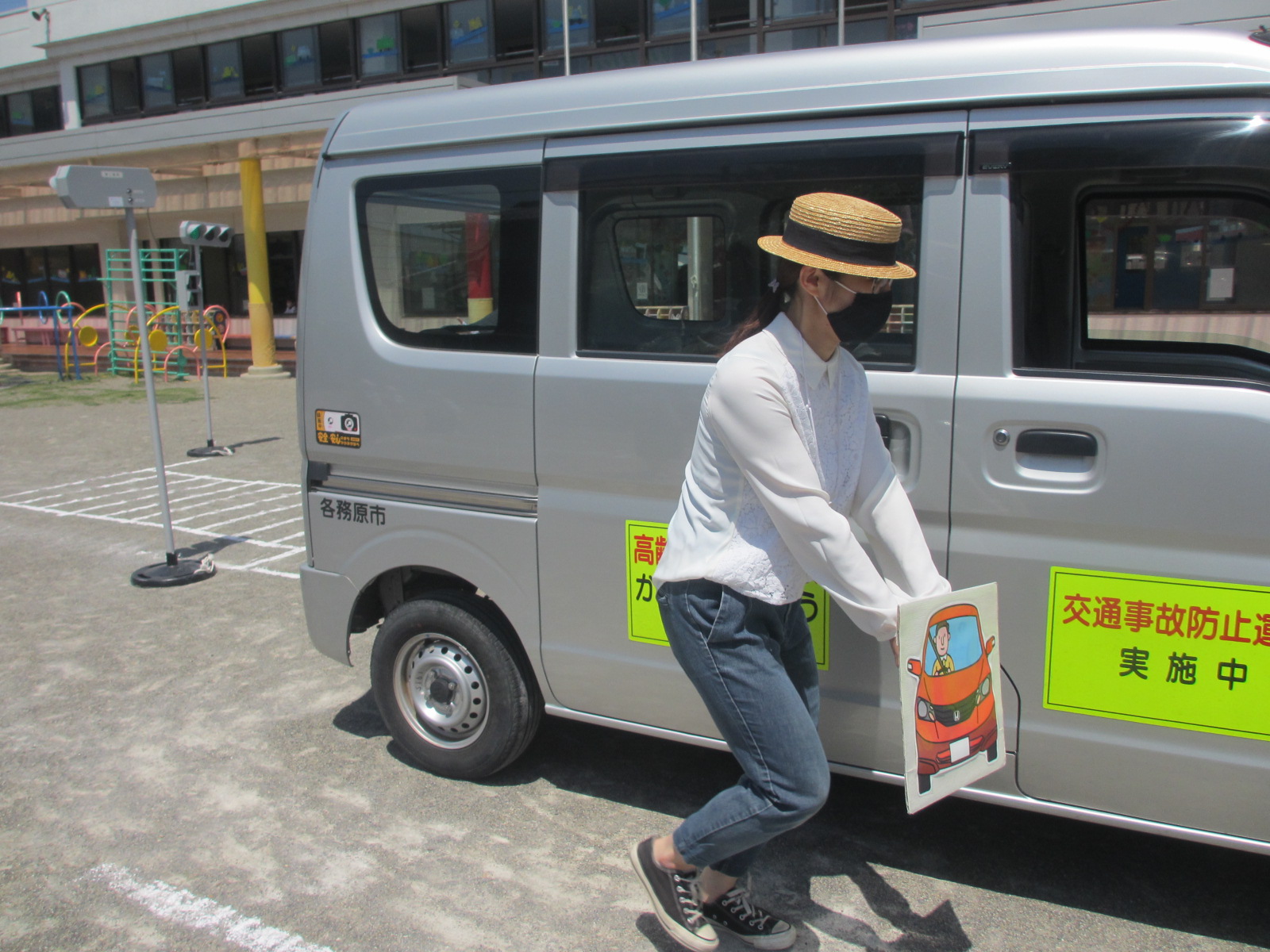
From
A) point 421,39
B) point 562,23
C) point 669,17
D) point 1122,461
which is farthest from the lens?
point 421,39

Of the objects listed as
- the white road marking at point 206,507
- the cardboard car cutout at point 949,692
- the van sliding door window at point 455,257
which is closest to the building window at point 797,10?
the white road marking at point 206,507

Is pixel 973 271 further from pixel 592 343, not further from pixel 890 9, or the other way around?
pixel 890 9

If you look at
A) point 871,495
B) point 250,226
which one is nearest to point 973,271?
point 871,495

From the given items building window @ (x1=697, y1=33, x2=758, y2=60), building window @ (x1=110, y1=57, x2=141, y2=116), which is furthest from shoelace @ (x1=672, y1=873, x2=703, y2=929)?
building window @ (x1=110, y1=57, x2=141, y2=116)

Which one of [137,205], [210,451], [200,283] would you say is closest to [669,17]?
[200,283]

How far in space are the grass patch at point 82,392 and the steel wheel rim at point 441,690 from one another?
522 inches

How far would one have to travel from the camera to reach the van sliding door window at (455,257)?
9.95 feet

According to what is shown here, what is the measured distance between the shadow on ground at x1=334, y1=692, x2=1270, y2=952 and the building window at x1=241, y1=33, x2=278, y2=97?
19.2 m

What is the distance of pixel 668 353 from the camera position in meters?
2.82

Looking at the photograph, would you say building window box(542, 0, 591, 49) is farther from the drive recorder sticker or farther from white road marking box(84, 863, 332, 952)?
white road marking box(84, 863, 332, 952)

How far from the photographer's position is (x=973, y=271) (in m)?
2.41

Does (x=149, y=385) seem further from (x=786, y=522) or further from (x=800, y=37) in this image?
(x=800, y=37)

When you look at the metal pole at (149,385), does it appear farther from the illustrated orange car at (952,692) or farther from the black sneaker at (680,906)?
the illustrated orange car at (952,692)

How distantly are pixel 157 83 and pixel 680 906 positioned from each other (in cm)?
2304
